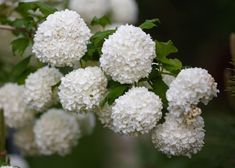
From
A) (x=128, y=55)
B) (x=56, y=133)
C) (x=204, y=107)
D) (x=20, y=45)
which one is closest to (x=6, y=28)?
(x=20, y=45)

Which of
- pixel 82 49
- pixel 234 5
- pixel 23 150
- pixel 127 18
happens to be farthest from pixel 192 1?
pixel 82 49

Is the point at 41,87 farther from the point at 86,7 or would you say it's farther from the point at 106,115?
the point at 86,7

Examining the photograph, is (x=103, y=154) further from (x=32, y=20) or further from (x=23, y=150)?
(x=32, y=20)

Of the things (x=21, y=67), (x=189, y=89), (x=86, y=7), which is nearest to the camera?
(x=189, y=89)

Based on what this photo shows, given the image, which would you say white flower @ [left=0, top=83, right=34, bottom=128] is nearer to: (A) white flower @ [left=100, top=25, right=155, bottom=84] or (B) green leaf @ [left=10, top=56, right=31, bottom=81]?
(B) green leaf @ [left=10, top=56, right=31, bottom=81]

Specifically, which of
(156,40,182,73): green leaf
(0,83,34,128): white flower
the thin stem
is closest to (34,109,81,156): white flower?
(0,83,34,128): white flower
